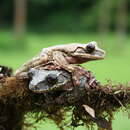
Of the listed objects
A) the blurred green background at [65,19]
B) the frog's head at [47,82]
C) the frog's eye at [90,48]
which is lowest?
the blurred green background at [65,19]

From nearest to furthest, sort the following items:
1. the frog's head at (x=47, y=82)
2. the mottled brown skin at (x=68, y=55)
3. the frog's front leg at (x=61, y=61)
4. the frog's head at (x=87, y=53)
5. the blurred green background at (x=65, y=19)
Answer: the frog's head at (x=47, y=82), the frog's front leg at (x=61, y=61), the mottled brown skin at (x=68, y=55), the frog's head at (x=87, y=53), the blurred green background at (x=65, y=19)

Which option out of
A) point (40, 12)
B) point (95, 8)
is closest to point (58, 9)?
point (40, 12)

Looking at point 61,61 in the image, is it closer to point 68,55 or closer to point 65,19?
point 68,55

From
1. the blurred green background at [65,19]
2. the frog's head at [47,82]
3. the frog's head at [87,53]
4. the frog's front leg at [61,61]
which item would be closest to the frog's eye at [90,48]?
the frog's head at [87,53]

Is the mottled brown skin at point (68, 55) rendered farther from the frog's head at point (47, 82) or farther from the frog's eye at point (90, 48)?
the frog's head at point (47, 82)

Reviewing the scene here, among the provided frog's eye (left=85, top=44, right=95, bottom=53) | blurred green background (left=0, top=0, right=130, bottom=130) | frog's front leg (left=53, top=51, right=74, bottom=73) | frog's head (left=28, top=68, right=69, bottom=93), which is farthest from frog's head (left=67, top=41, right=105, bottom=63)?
blurred green background (left=0, top=0, right=130, bottom=130)

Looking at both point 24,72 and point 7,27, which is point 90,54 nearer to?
point 24,72

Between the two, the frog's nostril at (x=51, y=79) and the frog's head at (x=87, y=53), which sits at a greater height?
the frog's head at (x=87, y=53)
